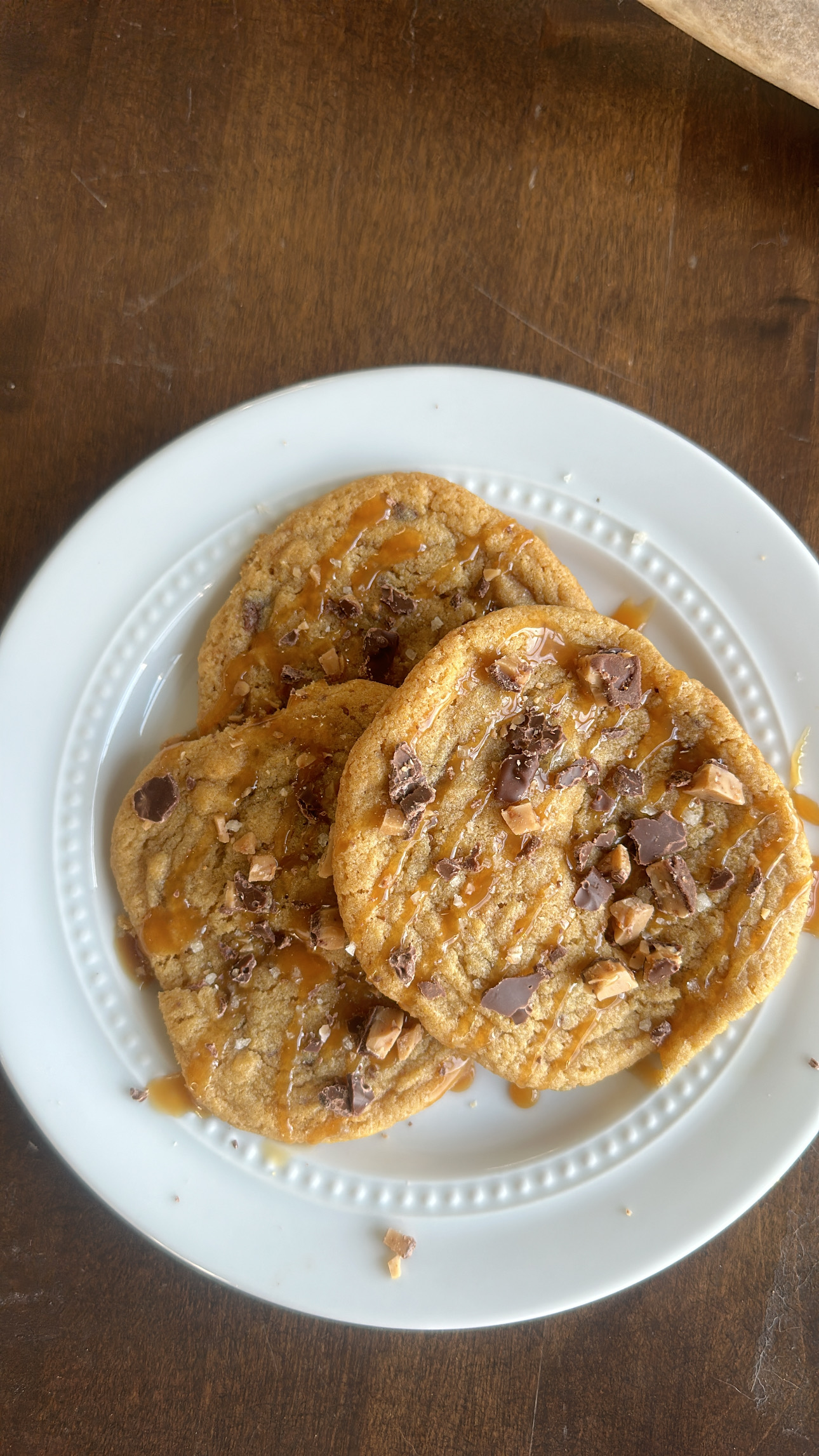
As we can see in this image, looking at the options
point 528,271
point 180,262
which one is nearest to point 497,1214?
point 528,271

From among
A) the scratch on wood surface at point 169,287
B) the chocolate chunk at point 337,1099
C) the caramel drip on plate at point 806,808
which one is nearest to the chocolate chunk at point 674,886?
the caramel drip on plate at point 806,808

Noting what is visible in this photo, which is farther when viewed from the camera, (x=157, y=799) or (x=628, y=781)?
(x=157, y=799)

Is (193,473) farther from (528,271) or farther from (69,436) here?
(528,271)

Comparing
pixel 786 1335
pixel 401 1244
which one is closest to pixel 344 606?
pixel 401 1244

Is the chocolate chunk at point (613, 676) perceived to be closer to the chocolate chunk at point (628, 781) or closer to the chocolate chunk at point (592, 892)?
the chocolate chunk at point (628, 781)

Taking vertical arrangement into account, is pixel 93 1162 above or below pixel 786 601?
below

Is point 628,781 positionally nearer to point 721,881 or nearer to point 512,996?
point 721,881

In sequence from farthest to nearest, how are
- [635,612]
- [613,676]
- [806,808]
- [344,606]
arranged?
[635,612] < [806,808] < [344,606] < [613,676]
